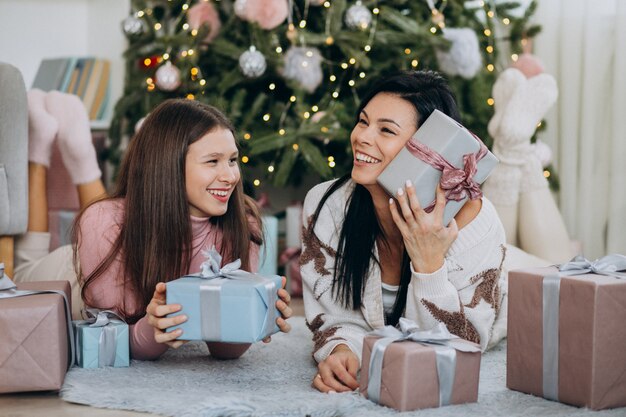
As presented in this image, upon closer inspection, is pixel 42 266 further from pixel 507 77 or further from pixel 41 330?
pixel 507 77

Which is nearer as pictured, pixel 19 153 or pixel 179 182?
pixel 179 182

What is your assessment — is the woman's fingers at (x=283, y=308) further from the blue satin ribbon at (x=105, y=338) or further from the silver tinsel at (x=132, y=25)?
the silver tinsel at (x=132, y=25)

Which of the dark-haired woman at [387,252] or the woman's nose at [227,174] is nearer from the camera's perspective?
the dark-haired woman at [387,252]

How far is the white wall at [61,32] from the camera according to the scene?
3.90 meters

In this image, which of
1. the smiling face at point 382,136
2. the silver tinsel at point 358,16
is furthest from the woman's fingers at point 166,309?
the silver tinsel at point 358,16

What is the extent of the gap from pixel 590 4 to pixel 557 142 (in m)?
0.54

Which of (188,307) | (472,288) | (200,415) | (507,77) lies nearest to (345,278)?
(472,288)

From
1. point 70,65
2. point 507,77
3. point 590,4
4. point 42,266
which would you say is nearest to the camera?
point 42,266

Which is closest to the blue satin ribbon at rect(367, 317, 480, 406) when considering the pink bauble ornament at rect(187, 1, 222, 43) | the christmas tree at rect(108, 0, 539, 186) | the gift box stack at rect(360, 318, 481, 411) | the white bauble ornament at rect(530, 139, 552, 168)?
the gift box stack at rect(360, 318, 481, 411)

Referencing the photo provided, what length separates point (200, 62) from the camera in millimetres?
3152

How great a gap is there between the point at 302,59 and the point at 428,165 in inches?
57.4

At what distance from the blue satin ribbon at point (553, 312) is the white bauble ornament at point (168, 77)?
1859 mm

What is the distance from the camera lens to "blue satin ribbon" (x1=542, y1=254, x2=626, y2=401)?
147 cm

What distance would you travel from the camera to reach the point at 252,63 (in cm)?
289
